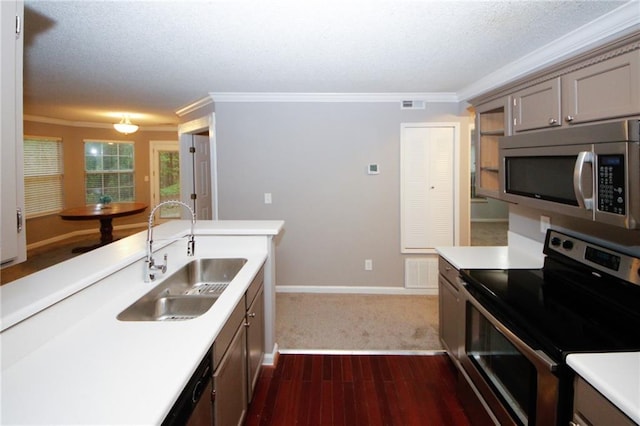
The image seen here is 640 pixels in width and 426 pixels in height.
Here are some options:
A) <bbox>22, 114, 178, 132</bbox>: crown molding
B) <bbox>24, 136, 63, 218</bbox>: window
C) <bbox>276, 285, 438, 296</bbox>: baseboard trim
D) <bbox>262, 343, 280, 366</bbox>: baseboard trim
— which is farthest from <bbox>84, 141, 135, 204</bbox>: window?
<bbox>262, 343, 280, 366</bbox>: baseboard trim

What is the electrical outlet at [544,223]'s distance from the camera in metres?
2.35

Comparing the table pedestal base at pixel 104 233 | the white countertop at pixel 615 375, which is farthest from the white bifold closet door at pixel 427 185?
the table pedestal base at pixel 104 233

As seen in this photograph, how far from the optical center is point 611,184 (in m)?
1.35

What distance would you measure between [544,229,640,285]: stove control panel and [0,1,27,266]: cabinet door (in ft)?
7.91

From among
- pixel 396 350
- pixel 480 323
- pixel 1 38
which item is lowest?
pixel 396 350

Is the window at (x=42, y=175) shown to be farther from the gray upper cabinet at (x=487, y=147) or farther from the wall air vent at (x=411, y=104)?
the gray upper cabinet at (x=487, y=147)

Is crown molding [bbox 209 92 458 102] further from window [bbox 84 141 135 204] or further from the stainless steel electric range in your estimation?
window [bbox 84 141 135 204]

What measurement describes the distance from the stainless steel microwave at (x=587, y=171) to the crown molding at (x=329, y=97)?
219 centimetres

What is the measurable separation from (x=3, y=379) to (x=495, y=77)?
3.72 m

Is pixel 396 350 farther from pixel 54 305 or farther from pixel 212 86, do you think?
pixel 212 86

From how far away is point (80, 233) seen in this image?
23.8 ft

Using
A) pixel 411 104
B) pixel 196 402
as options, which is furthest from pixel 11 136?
pixel 411 104

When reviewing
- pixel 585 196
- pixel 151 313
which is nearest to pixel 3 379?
pixel 151 313

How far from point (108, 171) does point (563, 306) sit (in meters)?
8.32
